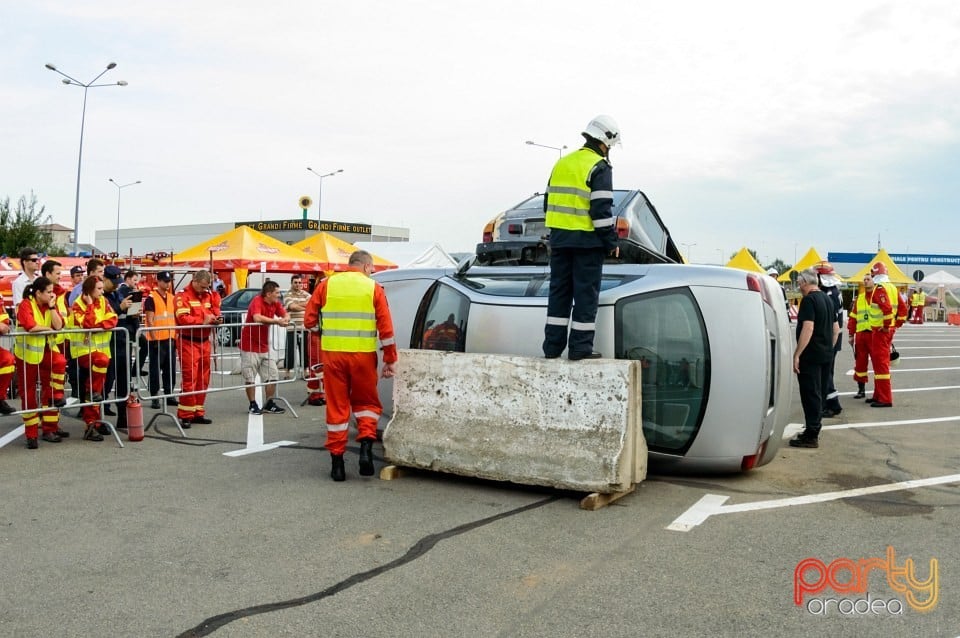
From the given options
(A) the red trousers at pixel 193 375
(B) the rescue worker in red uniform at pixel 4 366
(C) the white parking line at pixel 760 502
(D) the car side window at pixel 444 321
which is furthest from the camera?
(A) the red trousers at pixel 193 375

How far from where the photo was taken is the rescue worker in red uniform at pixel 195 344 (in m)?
9.24

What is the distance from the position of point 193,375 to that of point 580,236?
211 inches

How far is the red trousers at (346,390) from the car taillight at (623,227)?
262 cm

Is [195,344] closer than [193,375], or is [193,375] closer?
[193,375]

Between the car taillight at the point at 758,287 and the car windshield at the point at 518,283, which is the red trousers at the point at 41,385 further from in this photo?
the car taillight at the point at 758,287

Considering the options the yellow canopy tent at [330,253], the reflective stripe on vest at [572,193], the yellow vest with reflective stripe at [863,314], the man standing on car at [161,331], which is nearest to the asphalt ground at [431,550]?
the reflective stripe on vest at [572,193]

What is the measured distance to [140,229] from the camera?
253 feet

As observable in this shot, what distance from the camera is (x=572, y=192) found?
605cm

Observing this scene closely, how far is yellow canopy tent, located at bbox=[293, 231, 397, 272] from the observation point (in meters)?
26.6

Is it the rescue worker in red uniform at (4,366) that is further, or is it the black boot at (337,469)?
the rescue worker in red uniform at (4,366)

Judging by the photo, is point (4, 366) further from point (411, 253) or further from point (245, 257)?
point (411, 253)

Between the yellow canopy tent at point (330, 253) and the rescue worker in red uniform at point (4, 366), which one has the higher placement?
the yellow canopy tent at point (330, 253)

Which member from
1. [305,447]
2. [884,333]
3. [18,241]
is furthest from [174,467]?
[18,241]


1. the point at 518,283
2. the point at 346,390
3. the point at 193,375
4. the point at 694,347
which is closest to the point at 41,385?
the point at 193,375
